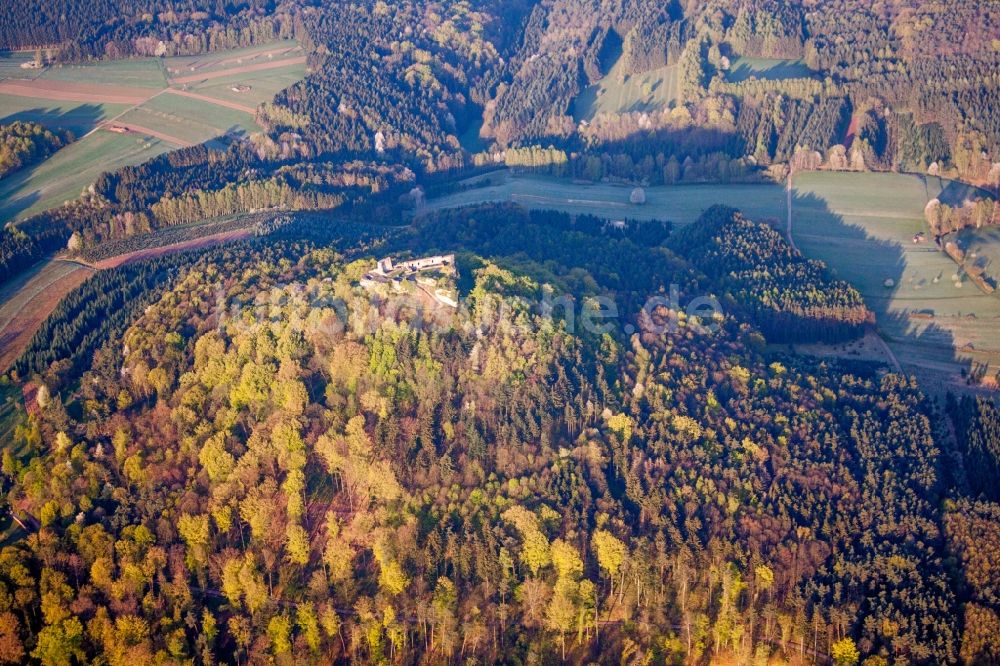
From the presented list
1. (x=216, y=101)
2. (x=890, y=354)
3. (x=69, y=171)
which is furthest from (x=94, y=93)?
(x=890, y=354)

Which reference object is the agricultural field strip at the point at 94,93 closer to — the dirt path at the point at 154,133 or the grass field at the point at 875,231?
the dirt path at the point at 154,133

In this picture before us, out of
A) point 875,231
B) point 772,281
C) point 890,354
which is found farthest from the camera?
point 875,231

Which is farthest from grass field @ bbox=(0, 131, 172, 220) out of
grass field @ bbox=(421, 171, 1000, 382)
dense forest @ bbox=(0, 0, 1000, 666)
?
grass field @ bbox=(421, 171, 1000, 382)

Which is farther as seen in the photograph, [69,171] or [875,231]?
[69,171]

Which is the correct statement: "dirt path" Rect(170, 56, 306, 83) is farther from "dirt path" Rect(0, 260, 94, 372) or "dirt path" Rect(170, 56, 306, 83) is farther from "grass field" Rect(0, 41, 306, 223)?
"dirt path" Rect(0, 260, 94, 372)

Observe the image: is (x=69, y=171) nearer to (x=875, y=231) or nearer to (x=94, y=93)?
(x=94, y=93)

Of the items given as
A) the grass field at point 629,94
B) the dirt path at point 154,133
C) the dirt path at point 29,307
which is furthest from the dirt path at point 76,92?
the grass field at point 629,94
